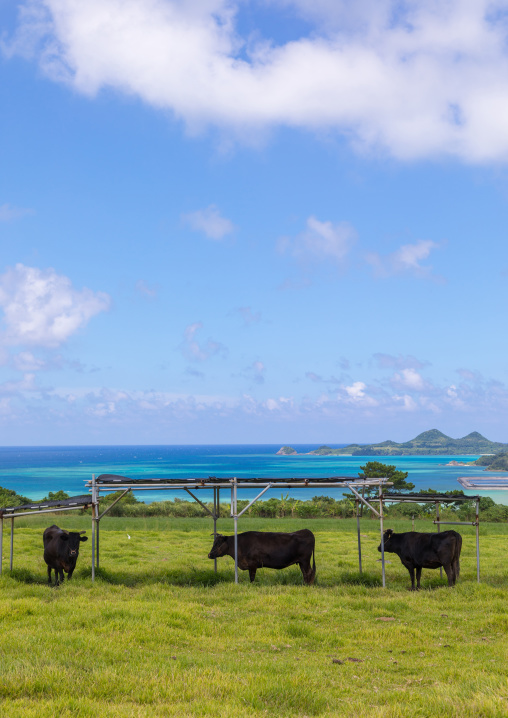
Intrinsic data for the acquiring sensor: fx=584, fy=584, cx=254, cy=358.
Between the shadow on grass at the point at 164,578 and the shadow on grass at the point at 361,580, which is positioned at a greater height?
the shadow on grass at the point at 164,578

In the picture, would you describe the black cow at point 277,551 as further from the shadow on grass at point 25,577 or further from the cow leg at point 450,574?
the shadow on grass at point 25,577

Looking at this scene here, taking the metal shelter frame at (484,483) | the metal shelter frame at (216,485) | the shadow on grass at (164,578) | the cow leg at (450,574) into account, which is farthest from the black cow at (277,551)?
the metal shelter frame at (484,483)

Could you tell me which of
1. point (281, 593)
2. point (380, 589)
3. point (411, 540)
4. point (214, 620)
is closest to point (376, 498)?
point (411, 540)

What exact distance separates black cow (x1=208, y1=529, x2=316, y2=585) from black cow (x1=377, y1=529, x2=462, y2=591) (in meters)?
2.57

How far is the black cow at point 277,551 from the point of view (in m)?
16.4

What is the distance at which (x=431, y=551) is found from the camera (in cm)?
1580

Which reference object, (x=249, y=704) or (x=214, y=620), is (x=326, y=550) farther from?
(x=249, y=704)

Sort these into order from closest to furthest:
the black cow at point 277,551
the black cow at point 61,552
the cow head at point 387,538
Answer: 1. the black cow at point 61,552
2. the black cow at point 277,551
3. the cow head at point 387,538

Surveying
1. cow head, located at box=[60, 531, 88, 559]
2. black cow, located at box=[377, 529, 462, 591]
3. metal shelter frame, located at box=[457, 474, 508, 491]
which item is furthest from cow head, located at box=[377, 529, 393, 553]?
cow head, located at box=[60, 531, 88, 559]

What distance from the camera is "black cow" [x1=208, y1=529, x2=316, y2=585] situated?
16438 millimetres

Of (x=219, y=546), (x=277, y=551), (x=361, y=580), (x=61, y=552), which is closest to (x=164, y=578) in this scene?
(x=219, y=546)

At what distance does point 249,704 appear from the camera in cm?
688

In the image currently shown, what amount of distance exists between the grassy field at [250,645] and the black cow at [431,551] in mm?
562

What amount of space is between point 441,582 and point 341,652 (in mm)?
7667
